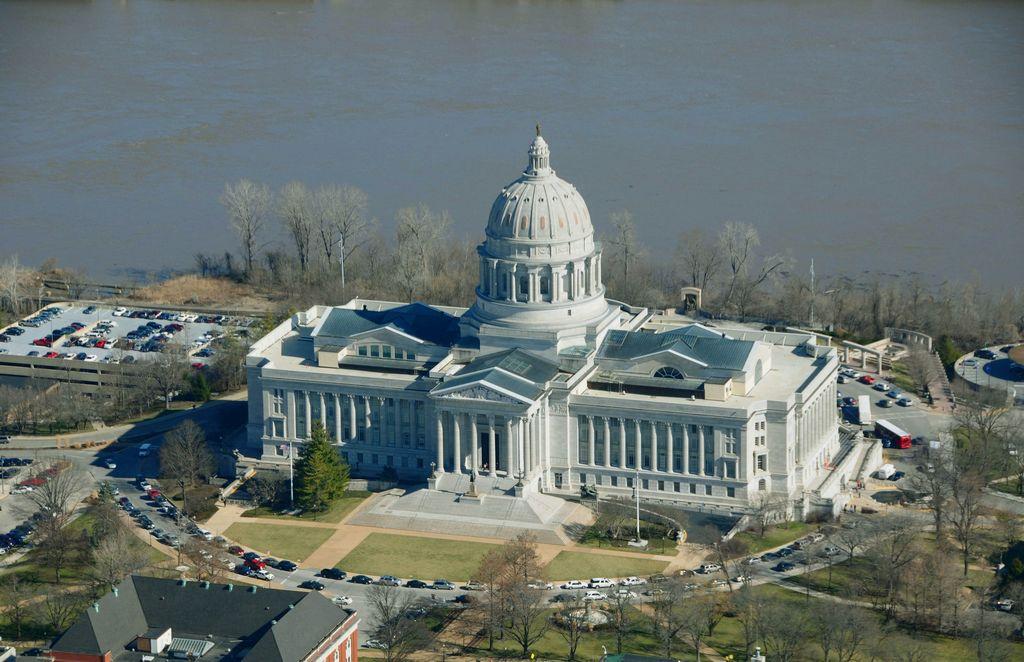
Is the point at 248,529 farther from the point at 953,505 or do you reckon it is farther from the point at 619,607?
the point at 953,505

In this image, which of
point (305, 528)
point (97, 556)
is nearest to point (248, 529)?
point (305, 528)

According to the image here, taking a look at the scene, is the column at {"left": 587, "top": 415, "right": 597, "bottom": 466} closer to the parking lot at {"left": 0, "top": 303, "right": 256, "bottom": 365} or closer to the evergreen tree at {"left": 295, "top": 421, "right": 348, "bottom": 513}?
the evergreen tree at {"left": 295, "top": 421, "right": 348, "bottom": 513}

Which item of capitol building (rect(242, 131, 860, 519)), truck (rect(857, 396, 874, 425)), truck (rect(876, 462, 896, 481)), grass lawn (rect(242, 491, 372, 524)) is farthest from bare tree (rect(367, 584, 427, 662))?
truck (rect(857, 396, 874, 425))

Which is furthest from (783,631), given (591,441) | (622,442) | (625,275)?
(625,275)

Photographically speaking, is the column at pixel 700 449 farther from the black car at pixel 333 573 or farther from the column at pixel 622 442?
the black car at pixel 333 573

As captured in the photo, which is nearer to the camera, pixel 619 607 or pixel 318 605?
pixel 318 605

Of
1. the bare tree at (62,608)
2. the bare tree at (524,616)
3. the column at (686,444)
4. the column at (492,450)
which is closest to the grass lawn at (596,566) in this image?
the bare tree at (524,616)
